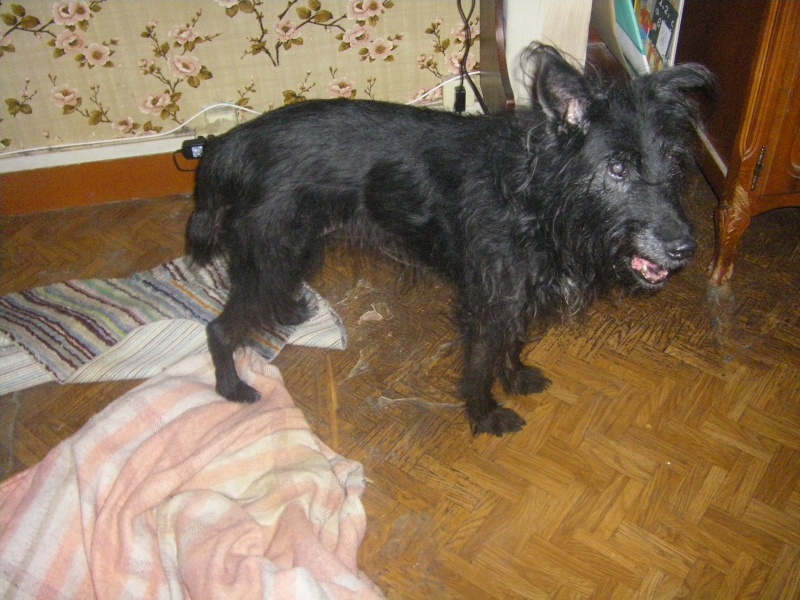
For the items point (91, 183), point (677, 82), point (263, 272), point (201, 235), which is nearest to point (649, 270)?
point (677, 82)

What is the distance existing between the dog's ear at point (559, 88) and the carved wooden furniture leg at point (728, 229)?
1.10 m

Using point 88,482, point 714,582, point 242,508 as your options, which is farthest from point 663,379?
point 88,482

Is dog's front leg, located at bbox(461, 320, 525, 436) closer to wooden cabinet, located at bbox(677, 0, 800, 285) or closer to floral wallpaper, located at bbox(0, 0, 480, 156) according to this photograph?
wooden cabinet, located at bbox(677, 0, 800, 285)

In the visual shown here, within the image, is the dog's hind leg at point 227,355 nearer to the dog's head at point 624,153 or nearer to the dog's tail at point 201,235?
the dog's tail at point 201,235

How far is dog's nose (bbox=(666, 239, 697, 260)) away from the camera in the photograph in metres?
1.60

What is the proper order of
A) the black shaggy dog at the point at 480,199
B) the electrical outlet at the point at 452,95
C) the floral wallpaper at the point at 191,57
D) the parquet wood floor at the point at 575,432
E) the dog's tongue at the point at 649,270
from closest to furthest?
A: 1. the black shaggy dog at the point at 480,199
2. the dog's tongue at the point at 649,270
3. the parquet wood floor at the point at 575,432
4. the floral wallpaper at the point at 191,57
5. the electrical outlet at the point at 452,95

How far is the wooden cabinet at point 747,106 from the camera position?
200 centimetres

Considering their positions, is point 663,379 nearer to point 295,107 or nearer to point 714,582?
point 714,582

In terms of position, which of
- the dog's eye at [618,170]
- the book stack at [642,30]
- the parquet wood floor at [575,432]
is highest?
the book stack at [642,30]

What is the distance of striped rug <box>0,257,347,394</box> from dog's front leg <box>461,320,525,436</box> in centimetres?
60

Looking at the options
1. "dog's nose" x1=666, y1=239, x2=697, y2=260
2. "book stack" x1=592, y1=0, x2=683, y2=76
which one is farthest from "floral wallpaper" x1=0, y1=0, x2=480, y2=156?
"dog's nose" x1=666, y1=239, x2=697, y2=260

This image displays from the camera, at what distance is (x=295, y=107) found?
6.50 feet

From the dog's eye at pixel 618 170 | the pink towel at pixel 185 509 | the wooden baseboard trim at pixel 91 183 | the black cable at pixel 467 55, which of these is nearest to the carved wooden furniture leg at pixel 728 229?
the dog's eye at pixel 618 170

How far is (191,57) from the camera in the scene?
2.86 m
